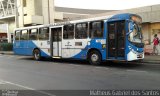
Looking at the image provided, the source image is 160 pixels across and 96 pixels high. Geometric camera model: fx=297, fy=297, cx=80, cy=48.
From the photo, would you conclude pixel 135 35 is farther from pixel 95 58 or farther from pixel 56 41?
pixel 56 41

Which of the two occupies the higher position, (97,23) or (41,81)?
(97,23)

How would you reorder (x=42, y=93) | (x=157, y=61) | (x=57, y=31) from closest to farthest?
(x=42, y=93) < (x=157, y=61) < (x=57, y=31)

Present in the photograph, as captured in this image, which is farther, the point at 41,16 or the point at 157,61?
the point at 41,16

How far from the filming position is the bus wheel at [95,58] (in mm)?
18052

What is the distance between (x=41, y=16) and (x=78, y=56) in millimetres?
27421

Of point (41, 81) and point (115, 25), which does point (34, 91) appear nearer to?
point (41, 81)

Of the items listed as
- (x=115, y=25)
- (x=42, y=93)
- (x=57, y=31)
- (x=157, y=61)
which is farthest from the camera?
(x=57, y=31)

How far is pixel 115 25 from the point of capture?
17.1 metres

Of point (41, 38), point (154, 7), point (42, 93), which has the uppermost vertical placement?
point (154, 7)

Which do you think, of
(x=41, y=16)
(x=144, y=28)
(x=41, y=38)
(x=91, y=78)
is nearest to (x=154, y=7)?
(x=144, y=28)

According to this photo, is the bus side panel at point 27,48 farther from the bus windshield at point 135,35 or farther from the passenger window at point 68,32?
the bus windshield at point 135,35

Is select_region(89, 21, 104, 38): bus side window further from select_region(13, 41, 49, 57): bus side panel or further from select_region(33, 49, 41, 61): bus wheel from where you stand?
select_region(33, 49, 41, 61): bus wheel

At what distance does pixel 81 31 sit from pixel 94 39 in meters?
1.37

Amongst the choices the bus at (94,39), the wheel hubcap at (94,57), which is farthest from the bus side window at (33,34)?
the wheel hubcap at (94,57)
